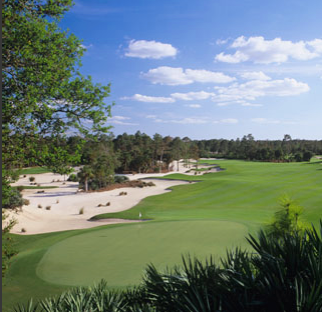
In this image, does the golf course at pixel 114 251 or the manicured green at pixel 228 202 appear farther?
the manicured green at pixel 228 202

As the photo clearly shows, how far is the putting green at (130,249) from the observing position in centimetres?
888

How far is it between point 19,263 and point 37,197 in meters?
25.5

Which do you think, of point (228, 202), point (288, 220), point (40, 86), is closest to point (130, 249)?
point (288, 220)

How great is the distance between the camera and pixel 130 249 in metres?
11.1

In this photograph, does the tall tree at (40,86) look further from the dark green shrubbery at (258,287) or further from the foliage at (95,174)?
the foliage at (95,174)

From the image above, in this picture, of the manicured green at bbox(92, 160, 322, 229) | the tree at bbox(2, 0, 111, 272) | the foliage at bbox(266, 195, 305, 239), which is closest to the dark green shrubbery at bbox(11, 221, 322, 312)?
the tree at bbox(2, 0, 111, 272)

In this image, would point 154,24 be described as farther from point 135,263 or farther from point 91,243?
point 91,243

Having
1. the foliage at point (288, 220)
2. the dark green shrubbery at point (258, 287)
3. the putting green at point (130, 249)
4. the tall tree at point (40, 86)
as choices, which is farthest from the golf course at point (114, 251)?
the tall tree at point (40, 86)

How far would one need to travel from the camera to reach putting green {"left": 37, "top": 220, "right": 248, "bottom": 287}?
8.88m

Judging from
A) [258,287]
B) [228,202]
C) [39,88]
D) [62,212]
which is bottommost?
[62,212]

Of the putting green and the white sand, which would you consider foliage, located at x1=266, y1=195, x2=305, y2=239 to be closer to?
the putting green

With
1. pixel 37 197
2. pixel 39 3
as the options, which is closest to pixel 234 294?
pixel 39 3

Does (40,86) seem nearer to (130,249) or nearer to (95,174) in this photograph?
(130,249)

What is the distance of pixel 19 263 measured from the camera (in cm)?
1069
